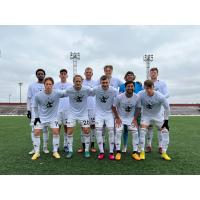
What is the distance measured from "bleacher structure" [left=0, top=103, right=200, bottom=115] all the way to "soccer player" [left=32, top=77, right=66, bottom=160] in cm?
4130

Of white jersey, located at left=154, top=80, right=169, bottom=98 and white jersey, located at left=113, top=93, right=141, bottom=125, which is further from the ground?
white jersey, located at left=154, top=80, right=169, bottom=98

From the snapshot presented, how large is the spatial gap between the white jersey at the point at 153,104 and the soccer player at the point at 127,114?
0.18m

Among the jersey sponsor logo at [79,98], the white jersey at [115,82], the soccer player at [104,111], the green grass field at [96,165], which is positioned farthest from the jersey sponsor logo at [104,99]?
the green grass field at [96,165]

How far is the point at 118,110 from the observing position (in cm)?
672

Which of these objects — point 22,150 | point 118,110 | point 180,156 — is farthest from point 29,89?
point 180,156

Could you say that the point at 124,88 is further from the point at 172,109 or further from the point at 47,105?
the point at 172,109

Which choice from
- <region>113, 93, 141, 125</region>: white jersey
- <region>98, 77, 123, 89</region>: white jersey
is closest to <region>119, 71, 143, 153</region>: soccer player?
<region>98, 77, 123, 89</region>: white jersey

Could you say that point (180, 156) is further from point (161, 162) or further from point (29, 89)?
point (29, 89)

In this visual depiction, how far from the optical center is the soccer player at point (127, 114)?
6.51m

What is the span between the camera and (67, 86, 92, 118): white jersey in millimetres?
6633

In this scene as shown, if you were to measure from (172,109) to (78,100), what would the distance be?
4821 centimetres

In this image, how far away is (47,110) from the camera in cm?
673

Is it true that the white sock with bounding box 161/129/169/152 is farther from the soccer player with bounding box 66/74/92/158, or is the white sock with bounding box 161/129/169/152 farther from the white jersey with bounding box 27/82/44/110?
the white jersey with bounding box 27/82/44/110

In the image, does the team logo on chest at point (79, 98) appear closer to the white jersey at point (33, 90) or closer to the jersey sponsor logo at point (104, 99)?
the jersey sponsor logo at point (104, 99)
